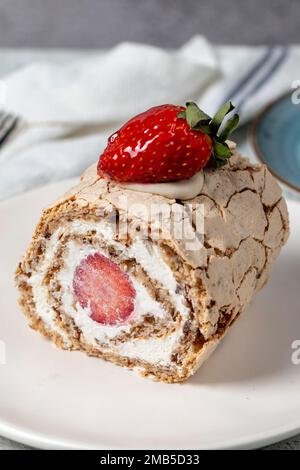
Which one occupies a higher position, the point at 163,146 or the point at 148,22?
the point at 148,22

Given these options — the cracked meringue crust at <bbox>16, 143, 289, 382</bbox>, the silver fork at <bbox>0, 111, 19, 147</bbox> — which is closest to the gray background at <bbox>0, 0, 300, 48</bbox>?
the silver fork at <bbox>0, 111, 19, 147</bbox>

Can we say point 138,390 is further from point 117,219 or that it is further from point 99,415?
point 117,219

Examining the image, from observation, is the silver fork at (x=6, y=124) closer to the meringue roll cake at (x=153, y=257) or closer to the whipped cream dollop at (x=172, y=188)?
the meringue roll cake at (x=153, y=257)

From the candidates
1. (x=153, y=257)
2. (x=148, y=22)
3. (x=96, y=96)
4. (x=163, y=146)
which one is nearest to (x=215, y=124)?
(x=163, y=146)

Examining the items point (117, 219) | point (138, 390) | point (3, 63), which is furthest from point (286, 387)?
point (3, 63)

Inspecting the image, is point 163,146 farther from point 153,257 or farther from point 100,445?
point 100,445

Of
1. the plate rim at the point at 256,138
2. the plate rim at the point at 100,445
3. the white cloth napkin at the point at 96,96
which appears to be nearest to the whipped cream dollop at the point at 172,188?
the plate rim at the point at 100,445

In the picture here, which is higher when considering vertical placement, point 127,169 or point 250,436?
point 127,169
